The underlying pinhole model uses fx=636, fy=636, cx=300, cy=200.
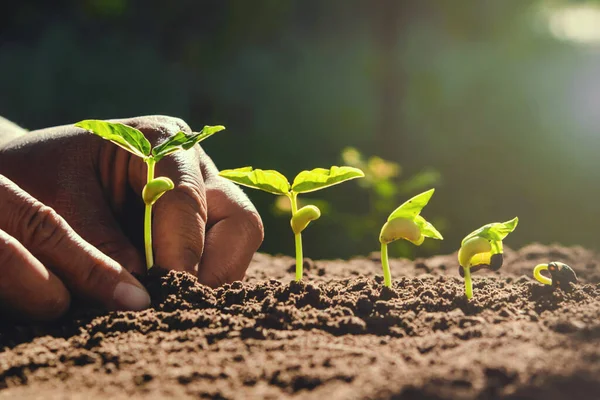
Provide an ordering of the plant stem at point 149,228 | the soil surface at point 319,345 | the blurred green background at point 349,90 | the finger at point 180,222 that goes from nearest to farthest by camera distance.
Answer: the soil surface at point 319,345
the plant stem at point 149,228
the finger at point 180,222
the blurred green background at point 349,90

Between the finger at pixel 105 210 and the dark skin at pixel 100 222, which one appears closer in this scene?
the dark skin at pixel 100 222

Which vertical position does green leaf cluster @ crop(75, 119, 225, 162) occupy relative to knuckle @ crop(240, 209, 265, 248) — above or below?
above

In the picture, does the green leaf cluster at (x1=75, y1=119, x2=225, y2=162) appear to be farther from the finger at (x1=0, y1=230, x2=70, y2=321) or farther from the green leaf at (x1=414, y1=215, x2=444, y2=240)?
the green leaf at (x1=414, y1=215, x2=444, y2=240)

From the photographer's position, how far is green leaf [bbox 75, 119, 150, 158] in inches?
78.0

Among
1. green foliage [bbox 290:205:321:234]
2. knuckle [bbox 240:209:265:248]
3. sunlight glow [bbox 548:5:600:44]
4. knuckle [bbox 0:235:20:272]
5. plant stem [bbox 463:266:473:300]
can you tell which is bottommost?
plant stem [bbox 463:266:473:300]

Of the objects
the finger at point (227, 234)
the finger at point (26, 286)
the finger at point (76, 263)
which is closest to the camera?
the finger at point (26, 286)

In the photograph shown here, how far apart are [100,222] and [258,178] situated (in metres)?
0.73

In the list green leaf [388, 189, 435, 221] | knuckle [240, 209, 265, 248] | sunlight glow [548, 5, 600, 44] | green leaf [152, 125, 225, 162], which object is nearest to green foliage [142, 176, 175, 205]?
green leaf [152, 125, 225, 162]

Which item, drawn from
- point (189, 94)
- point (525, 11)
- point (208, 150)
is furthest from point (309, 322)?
point (525, 11)

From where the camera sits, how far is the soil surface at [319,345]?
4.35ft

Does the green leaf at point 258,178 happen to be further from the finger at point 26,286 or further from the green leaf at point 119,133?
the finger at point 26,286

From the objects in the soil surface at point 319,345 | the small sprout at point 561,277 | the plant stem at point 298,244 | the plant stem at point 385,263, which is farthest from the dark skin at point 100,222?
the small sprout at point 561,277

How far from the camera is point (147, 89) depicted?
29.0ft

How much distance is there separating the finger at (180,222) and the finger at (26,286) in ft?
1.49
